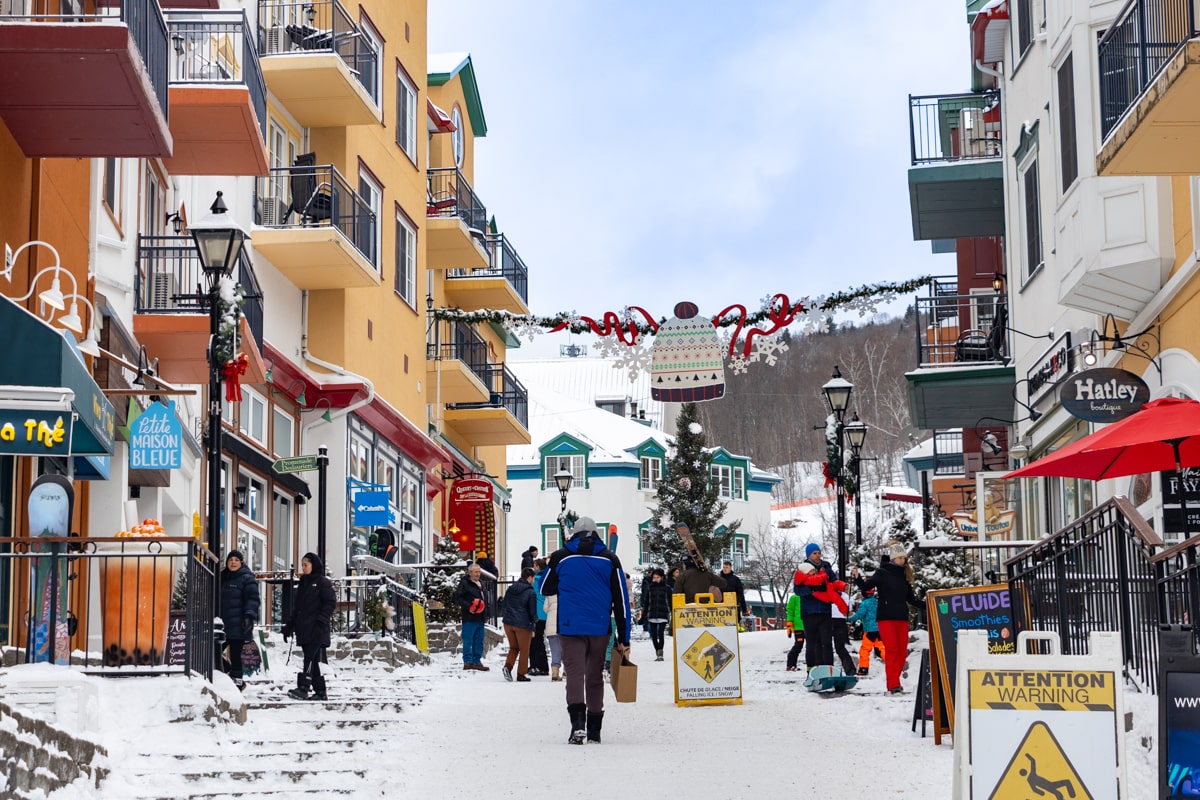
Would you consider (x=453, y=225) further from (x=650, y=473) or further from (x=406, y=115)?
(x=650, y=473)

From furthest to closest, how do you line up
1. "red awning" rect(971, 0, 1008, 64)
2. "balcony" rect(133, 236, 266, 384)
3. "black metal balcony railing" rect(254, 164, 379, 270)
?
"black metal balcony railing" rect(254, 164, 379, 270)
"red awning" rect(971, 0, 1008, 64)
"balcony" rect(133, 236, 266, 384)

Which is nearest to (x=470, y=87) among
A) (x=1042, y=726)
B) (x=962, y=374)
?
(x=962, y=374)

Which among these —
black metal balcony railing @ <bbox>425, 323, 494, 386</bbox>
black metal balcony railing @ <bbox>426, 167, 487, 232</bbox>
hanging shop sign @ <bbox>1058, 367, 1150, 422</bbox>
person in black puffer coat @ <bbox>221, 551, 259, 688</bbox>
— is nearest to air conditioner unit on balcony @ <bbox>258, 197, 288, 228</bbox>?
black metal balcony railing @ <bbox>426, 167, 487, 232</bbox>

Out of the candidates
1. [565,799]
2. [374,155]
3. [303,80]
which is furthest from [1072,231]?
[374,155]

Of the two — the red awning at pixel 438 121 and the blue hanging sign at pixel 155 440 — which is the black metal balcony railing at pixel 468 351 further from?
the blue hanging sign at pixel 155 440

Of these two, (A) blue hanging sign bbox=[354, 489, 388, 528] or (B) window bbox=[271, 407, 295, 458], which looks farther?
(A) blue hanging sign bbox=[354, 489, 388, 528]

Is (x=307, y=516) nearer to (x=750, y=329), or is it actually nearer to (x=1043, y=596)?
(x=750, y=329)

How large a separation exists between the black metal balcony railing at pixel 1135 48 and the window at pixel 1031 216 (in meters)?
8.53

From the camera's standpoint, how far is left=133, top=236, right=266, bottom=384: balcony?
2102cm

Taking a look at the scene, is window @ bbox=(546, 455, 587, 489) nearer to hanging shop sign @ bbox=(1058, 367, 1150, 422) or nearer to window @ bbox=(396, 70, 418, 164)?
window @ bbox=(396, 70, 418, 164)

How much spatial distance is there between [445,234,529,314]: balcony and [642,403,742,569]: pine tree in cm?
2165

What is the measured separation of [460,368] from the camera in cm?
4119

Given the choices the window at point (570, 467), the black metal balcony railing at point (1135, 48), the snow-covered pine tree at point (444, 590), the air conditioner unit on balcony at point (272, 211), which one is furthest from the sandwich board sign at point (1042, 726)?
the window at point (570, 467)

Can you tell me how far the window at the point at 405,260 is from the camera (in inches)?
1443
